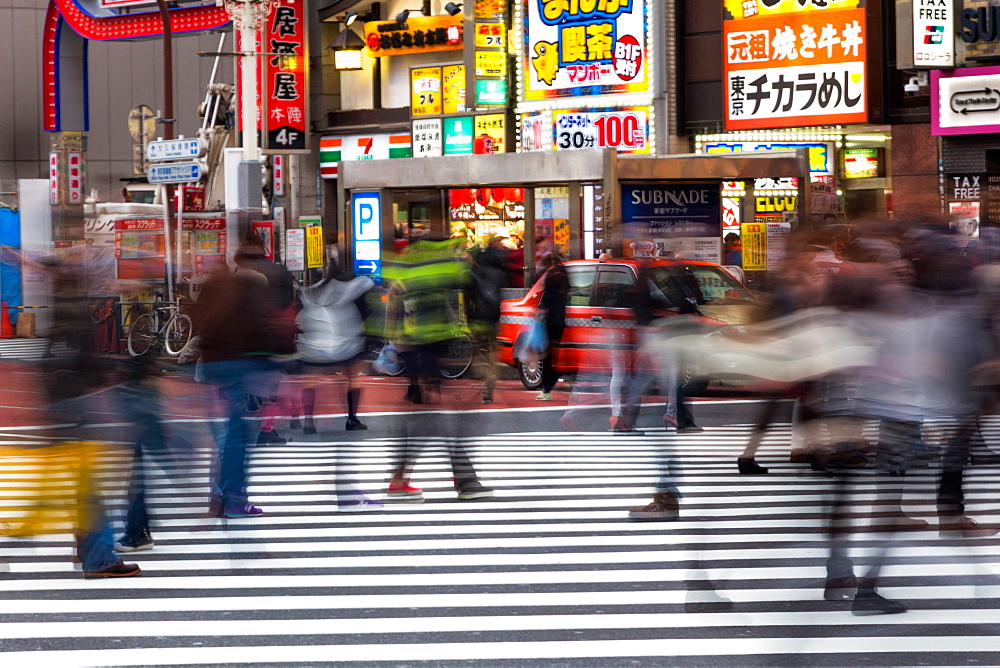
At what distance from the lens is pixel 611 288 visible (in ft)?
55.9

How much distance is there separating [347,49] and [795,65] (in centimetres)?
1150

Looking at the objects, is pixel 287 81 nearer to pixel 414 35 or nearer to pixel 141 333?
pixel 414 35

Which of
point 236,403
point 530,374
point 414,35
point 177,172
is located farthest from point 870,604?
point 414,35

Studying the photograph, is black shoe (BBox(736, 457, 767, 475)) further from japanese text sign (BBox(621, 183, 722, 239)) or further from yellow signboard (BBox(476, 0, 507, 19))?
yellow signboard (BBox(476, 0, 507, 19))

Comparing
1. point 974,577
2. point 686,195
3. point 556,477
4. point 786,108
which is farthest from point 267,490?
point 786,108

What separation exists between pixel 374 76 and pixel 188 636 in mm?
27182

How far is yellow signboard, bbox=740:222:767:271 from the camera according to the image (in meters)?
23.1

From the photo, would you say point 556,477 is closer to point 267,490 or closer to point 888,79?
point 267,490

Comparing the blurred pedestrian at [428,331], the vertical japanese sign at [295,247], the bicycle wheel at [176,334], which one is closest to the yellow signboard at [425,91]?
the vertical japanese sign at [295,247]

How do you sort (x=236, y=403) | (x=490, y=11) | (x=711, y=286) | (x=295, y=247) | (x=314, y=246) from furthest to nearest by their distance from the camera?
(x=314, y=246), (x=490, y=11), (x=295, y=247), (x=711, y=286), (x=236, y=403)

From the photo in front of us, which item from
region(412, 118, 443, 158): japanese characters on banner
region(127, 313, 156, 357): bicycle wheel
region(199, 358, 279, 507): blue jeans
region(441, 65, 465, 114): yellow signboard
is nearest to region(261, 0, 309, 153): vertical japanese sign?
region(412, 118, 443, 158): japanese characters on banner

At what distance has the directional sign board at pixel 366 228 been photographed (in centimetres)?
2236

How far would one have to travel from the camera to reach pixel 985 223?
13.4 m

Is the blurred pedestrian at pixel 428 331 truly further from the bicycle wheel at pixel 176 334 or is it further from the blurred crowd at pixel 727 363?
the bicycle wheel at pixel 176 334
